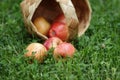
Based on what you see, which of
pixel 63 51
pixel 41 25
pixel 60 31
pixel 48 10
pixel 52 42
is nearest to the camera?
pixel 63 51

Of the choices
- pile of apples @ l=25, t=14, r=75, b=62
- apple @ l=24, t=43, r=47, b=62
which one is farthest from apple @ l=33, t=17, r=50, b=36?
apple @ l=24, t=43, r=47, b=62

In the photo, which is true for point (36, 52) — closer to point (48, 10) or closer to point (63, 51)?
point (63, 51)

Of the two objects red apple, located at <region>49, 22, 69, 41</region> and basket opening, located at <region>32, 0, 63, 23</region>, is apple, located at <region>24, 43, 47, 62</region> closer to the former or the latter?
red apple, located at <region>49, 22, 69, 41</region>

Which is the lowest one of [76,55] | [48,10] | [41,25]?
[76,55]

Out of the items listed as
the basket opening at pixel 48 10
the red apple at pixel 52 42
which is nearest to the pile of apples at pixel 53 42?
the red apple at pixel 52 42

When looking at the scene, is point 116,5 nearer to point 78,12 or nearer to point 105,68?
point 78,12

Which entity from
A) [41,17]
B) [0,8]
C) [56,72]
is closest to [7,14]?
[0,8]

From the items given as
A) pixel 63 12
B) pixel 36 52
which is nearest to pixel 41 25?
pixel 63 12
